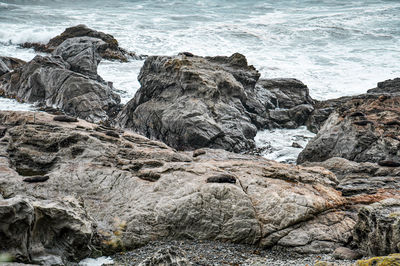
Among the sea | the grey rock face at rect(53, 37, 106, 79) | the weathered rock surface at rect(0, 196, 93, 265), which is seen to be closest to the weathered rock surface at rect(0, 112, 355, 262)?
the weathered rock surface at rect(0, 196, 93, 265)

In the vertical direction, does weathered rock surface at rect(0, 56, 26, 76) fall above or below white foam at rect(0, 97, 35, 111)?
above

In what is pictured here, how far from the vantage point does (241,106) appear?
24.6 m

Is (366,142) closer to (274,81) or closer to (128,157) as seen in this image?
(128,157)

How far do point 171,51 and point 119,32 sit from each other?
10806mm

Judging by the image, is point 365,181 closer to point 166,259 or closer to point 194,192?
point 194,192

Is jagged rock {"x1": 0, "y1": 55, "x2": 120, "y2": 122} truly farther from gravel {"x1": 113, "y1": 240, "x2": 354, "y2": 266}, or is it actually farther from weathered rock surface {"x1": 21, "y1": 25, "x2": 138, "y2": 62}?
gravel {"x1": 113, "y1": 240, "x2": 354, "y2": 266}

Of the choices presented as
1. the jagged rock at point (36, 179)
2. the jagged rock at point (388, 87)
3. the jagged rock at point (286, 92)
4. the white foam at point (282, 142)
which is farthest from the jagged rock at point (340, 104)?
the jagged rock at point (36, 179)

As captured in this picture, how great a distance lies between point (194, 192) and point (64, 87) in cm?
1729

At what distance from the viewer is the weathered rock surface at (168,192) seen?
10.8 meters

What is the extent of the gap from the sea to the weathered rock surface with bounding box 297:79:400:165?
2421 millimetres

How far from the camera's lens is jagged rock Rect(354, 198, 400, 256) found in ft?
28.9

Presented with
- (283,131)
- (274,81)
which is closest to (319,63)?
(274,81)

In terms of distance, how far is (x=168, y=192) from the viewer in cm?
1184

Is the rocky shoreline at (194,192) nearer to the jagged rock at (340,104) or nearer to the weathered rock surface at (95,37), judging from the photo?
the jagged rock at (340,104)
